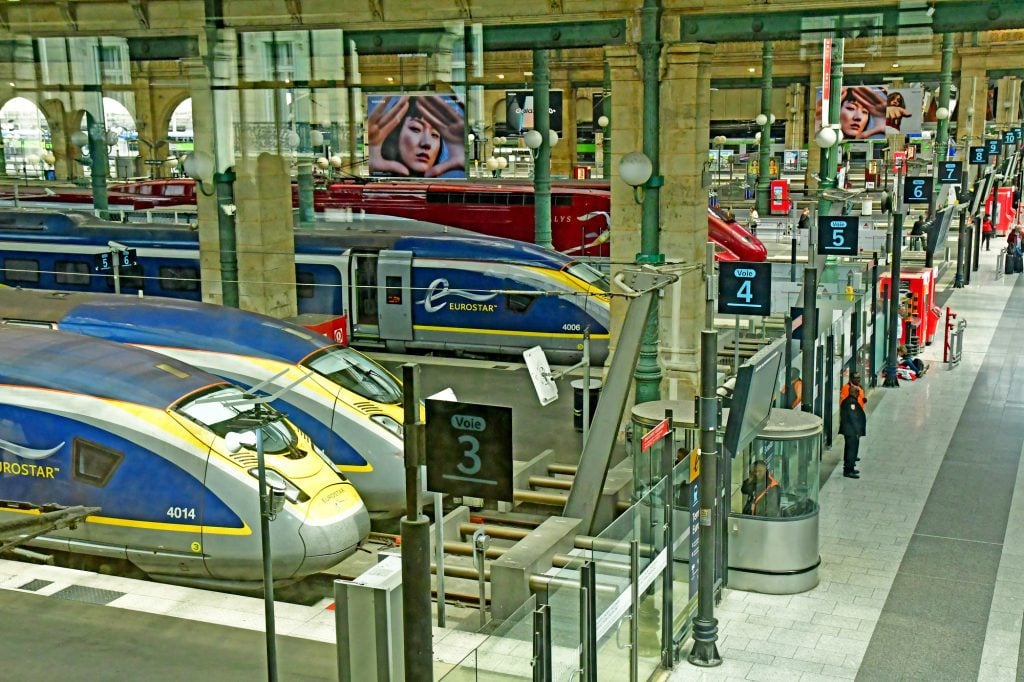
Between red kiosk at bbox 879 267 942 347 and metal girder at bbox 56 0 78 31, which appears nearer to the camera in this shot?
metal girder at bbox 56 0 78 31

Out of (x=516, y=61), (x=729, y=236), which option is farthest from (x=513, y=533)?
(x=729, y=236)

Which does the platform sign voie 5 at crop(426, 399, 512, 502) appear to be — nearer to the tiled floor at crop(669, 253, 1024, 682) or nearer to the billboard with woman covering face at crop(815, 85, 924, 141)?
the tiled floor at crop(669, 253, 1024, 682)

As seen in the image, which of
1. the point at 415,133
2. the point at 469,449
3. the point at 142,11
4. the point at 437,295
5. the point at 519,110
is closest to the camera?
the point at 469,449

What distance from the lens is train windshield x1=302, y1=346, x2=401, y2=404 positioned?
550 inches

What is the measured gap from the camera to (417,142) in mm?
17344

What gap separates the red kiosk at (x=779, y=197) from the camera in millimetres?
44250

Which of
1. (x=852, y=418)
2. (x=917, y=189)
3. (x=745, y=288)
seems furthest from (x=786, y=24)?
(x=917, y=189)

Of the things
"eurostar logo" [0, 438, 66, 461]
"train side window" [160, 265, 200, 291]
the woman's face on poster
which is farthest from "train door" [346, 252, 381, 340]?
"eurostar logo" [0, 438, 66, 461]

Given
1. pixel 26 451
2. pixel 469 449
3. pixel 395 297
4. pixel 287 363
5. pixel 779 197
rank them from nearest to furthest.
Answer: pixel 469 449 < pixel 26 451 < pixel 287 363 < pixel 395 297 < pixel 779 197

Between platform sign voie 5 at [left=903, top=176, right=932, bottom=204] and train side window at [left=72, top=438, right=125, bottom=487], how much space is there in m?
24.7

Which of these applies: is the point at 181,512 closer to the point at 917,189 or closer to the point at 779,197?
the point at 917,189

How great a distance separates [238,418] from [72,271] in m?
13.3

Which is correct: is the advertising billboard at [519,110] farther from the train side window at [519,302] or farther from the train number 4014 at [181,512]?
the train number 4014 at [181,512]

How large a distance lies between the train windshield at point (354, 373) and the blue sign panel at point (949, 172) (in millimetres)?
24290
